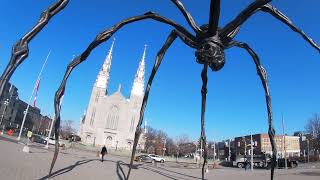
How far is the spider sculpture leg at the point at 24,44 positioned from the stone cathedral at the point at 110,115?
93.5 m

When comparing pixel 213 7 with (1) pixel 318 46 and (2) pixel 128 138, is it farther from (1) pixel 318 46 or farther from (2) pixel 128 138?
(2) pixel 128 138

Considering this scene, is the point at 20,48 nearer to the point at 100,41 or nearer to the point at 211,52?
the point at 100,41

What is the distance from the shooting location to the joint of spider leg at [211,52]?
5.12 metres

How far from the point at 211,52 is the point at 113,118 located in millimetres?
97484

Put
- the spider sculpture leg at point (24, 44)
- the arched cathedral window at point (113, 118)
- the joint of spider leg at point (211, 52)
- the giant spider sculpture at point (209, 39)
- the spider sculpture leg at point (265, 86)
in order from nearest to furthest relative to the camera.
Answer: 1. the spider sculpture leg at point (24, 44)
2. the giant spider sculpture at point (209, 39)
3. the joint of spider leg at point (211, 52)
4. the spider sculpture leg at point (265, 86)
5. the arched cathedral window at point (113, 118)

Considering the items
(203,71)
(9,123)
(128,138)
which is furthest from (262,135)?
(203,71)

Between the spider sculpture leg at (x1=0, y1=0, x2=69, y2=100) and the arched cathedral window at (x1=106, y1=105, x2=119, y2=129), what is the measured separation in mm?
97666

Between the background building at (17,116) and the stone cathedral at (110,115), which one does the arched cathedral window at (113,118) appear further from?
the background building at (17,116)

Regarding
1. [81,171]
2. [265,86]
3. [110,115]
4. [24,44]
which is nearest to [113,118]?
[110,115]

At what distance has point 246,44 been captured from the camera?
6320 mm

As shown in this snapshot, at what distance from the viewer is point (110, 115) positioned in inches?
3974

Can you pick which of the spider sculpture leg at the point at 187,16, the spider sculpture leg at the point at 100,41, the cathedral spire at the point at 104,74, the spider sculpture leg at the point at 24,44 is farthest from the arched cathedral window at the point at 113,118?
the spider sculpture leg at the point at 24,44

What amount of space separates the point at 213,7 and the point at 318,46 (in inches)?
82.4

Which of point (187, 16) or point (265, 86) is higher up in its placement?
point (187, 16)
